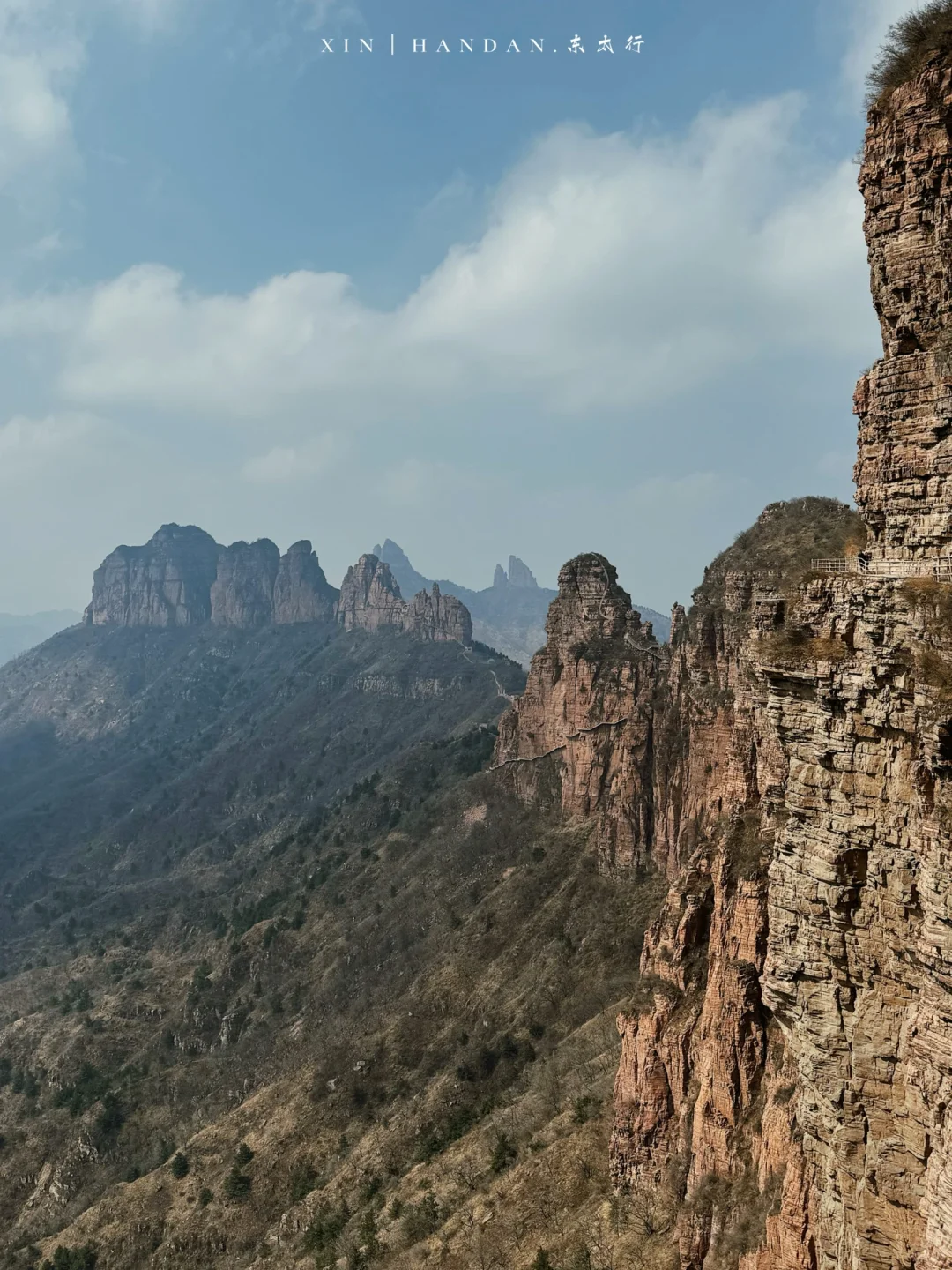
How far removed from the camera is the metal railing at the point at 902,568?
14773mm

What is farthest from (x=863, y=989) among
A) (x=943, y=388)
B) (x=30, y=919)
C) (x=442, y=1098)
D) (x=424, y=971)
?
(x=30, y=919)

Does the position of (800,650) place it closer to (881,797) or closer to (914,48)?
(881,797)

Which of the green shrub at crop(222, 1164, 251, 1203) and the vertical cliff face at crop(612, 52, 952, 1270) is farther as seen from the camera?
the green shrub at crop(222, 1164, 251, 1203)

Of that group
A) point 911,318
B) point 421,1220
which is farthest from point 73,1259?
point 911,318

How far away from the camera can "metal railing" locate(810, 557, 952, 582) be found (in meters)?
14.8

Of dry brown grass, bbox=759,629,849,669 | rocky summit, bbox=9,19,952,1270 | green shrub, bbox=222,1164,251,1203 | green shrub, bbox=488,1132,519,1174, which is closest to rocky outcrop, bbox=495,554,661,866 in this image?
rocky summit, bbox=9,19,952,1270

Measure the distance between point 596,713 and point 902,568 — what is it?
70.4 m

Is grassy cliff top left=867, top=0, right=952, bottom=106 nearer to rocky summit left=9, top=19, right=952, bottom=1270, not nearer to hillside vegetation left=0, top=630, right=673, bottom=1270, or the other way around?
rocky summit left=9, top=19, right=952, bottom=1270

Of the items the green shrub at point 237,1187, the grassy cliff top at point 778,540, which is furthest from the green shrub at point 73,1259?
the grassy cliff top at point 778,540

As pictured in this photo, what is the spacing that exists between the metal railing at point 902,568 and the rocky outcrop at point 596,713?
56.9 meters

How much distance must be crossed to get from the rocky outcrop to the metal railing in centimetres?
5686

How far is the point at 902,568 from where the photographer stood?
51.2ft

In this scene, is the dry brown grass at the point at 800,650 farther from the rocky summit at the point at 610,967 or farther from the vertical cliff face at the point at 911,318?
the vertical cliff face at the point at 911,318

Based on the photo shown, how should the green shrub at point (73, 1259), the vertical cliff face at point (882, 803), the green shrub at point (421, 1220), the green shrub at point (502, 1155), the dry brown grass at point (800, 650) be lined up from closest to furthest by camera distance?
the vertical cliff face at point (882, 803) < the dry brown grass at point (800, 650) < the green shrub at point (421, 1220) < the green shrub at point (502, 1155) < the green shrub at point (73, 1259)
